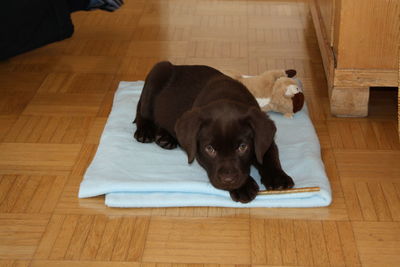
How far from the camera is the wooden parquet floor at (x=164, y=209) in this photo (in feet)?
6.77

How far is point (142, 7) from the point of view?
459cm

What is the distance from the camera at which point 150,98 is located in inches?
108

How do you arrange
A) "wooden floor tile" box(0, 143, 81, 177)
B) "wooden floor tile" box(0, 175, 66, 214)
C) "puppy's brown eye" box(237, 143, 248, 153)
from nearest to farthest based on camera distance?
"puppy's brown eye" box(237, 143, 248, 153)
"wooden floor tile" box(0, 175, 66, 214)
"wooden floor tile" box(0, 143, 81, 177)

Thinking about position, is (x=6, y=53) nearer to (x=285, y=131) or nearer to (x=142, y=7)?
(x=142, y=7)

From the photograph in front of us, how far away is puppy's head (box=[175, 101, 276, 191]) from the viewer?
208 centimetres

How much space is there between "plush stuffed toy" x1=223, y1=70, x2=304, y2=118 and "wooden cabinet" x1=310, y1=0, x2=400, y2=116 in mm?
192

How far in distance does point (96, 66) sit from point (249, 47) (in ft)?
3.15

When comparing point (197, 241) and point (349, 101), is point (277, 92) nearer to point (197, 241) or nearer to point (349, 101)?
point (349, 101)

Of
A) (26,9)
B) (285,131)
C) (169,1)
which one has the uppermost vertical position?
(26,9)

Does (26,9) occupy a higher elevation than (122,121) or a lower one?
higher

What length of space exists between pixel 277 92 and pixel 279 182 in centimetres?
72

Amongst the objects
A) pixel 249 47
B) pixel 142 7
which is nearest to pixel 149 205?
pixel 249 47

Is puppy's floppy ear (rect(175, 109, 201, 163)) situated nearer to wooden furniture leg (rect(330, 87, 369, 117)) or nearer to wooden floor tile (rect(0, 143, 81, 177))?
wooden floor tile (rect(0, 143, 81, 177))

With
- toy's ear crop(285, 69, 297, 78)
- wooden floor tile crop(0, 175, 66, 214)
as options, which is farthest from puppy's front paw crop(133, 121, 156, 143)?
toy's ear crop(285, 69, 297, 78)
